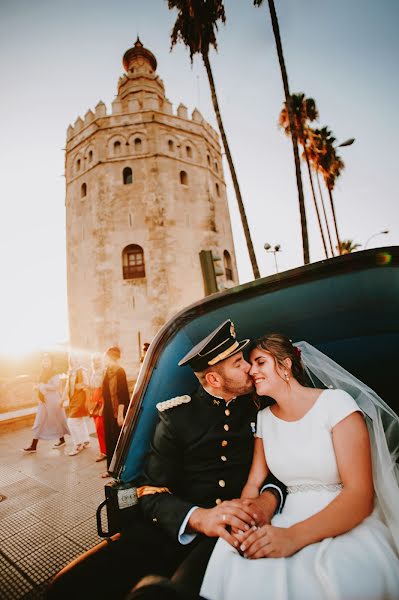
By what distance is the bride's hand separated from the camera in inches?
52.6

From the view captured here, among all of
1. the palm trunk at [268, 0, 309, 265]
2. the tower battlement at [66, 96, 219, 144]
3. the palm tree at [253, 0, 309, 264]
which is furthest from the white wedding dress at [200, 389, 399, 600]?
the tower battlement at [66, 96, 219, 144]

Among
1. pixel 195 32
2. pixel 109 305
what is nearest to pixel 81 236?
pixel 109 305

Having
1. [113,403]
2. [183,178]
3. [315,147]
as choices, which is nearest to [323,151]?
[315,147]

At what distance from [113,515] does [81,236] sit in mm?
18152

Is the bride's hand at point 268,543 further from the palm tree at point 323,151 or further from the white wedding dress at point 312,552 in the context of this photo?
the palm tree at point 323,151

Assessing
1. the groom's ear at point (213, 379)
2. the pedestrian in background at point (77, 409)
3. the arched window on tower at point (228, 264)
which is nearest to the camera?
the groom's ear at point (213, 379)

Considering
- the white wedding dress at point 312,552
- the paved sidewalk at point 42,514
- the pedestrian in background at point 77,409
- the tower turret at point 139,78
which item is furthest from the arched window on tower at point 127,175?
the white wedding dress at point 312,552

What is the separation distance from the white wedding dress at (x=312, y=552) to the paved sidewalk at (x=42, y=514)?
2109mm

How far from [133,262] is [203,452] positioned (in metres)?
16.1

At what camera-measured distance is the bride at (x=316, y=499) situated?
1.22 metres

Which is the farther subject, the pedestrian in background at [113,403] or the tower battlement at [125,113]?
the tower battlement at [125,113]

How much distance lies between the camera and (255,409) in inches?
85.6

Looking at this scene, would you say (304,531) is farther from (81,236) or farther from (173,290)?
(81,236)

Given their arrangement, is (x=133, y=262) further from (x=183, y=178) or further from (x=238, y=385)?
(x=238, y=385)
